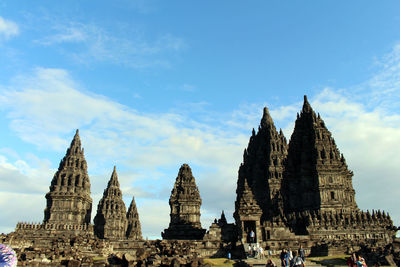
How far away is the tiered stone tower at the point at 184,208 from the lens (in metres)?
57.5

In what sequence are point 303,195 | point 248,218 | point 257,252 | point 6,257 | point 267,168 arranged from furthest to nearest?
1. point 267,168
2. point 303,195
3. point 248,218
4. point 257,252
5. point 6,257

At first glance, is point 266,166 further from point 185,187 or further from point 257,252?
point 257,252

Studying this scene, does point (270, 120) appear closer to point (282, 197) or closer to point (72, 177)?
point (282, 197)

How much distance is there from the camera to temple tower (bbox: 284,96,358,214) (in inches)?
2183

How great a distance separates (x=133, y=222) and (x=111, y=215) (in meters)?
12.9

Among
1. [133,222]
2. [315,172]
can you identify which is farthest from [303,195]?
[133,222]

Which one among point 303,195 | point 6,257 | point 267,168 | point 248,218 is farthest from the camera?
point 267,168

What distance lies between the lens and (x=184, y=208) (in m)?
60.4

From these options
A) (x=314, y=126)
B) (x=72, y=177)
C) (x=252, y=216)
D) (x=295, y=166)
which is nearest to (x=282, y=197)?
(x=295, y=166)

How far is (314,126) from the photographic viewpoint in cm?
6184

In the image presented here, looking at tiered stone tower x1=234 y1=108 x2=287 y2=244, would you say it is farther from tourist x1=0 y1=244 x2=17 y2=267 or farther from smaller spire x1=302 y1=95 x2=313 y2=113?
tourist x1=0 y1=244 x2=17 y2=267

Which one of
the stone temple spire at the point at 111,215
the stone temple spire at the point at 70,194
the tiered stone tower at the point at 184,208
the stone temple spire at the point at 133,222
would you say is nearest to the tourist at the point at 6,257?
the tiered stone tower at the point at 184,208

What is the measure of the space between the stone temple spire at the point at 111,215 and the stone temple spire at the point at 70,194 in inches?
590

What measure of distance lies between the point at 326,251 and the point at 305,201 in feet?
83.1
